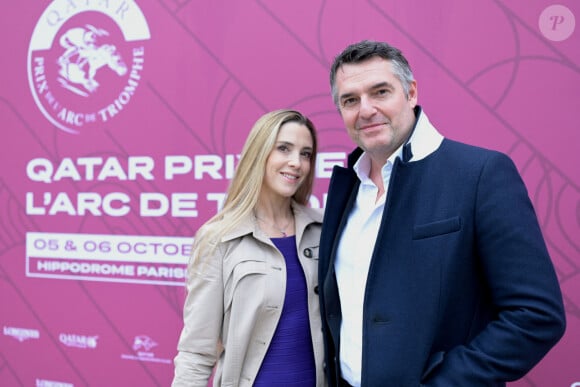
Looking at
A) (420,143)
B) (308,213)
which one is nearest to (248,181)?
(308,213)

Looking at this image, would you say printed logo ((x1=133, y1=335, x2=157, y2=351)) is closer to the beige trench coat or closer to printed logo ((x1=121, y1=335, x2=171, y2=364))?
printed logo ((x1=121, y1=335, x2=171, y2=364))

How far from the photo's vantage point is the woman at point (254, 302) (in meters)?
1.71

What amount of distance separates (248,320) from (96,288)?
142 cm

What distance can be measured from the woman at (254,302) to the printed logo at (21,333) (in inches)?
63.3

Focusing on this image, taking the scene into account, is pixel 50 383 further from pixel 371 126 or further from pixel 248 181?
pixel 371 126

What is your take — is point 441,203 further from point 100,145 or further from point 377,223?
point 100,145

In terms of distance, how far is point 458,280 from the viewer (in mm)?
1288

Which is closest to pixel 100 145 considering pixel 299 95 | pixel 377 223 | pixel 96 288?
pixel 96 288

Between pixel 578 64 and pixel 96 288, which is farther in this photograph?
pixel 96 288

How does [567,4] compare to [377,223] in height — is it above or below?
above

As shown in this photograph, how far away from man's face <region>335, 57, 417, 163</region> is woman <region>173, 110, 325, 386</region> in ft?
1.30

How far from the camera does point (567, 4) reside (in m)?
1.96

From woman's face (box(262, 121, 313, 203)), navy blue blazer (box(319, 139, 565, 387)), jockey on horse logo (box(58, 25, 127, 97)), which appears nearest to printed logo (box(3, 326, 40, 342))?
jockey on horse logo (box(58, 25, 127, 97))

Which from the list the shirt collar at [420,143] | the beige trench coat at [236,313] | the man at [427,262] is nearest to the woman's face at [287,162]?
the beige trench coat at [236,313]
